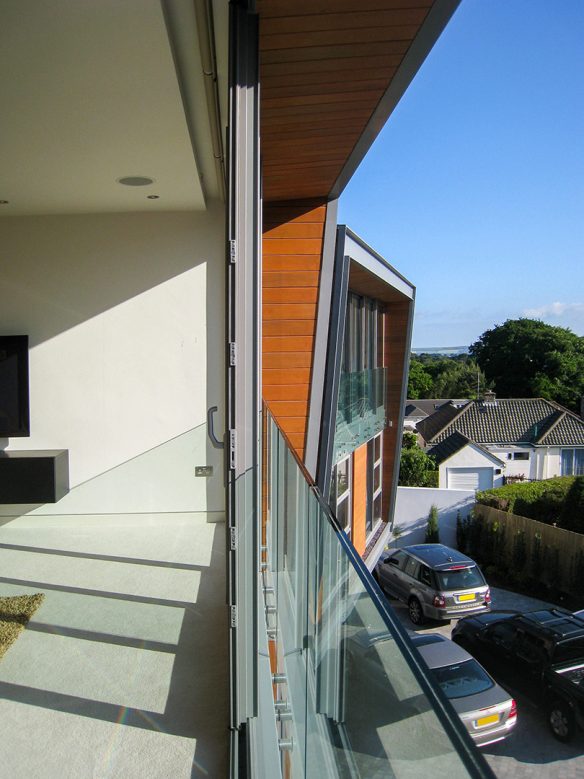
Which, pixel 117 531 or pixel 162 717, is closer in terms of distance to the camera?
pixel 162 717

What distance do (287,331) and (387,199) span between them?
1376cm

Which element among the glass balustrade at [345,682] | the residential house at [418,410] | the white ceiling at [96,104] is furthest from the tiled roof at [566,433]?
the glass balustrade at [345,682]

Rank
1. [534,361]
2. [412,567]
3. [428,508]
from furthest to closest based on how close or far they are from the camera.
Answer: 1. [534,361]
2. [428,508]
3. [412,567]

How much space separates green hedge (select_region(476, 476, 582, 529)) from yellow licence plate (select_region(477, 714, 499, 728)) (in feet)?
34.5

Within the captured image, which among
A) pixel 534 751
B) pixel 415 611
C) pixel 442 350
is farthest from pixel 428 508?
pixel 442 350

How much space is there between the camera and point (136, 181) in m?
4.11

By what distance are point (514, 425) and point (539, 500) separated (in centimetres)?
886

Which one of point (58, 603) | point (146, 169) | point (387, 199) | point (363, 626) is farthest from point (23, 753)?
point (387, 199)

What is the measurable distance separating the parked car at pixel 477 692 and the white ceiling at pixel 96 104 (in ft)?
18.1

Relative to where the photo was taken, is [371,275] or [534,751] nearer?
[371,275]

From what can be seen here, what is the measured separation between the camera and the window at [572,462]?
26.9m

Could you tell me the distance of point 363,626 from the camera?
791 millimetres

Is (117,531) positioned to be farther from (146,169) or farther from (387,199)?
(387,199)

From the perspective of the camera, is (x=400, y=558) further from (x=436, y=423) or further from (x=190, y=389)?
(x=436, y=423)
